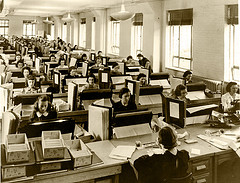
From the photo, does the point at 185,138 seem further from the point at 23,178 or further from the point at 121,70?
the point at 121,70

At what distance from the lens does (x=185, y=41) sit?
1033 centimetres

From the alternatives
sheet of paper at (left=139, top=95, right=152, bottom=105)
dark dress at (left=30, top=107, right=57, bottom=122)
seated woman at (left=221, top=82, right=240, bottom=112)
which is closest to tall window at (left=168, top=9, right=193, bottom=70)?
sheet of paper at (left=139, top=95, right=152, bottom=105)

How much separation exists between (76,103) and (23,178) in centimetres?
276

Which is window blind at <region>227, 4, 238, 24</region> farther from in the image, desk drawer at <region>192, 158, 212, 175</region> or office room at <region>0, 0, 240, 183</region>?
desk drawer at <region>192, 158, 212, 175</region>

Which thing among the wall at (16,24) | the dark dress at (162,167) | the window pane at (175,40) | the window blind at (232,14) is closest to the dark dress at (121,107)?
the dark dress at (162,167)

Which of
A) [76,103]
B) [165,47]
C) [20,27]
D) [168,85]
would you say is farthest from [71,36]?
[76,103]

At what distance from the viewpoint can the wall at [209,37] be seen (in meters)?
8.22

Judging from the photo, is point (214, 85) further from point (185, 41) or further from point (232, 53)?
point (185, 41)

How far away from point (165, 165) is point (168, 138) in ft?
0.86

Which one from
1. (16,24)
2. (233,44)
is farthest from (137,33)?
(16,24)

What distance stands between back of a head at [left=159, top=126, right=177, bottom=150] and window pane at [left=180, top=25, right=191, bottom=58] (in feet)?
24.8

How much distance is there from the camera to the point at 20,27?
3059 cm

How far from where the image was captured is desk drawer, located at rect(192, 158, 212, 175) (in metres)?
3.39

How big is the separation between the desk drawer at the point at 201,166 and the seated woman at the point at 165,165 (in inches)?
24.5
